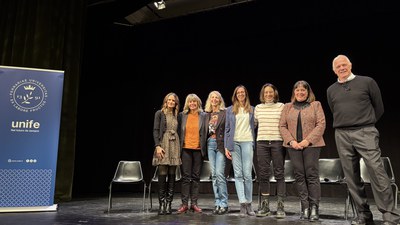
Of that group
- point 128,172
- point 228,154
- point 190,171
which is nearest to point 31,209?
point 128,172

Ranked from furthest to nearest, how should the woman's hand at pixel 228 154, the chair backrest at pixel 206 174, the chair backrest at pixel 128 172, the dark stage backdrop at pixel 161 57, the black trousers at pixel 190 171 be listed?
the dark stage backdrop at pixel 161 57 → the chair backrest at pixel 206 174 → the chair backrest at pixel 128 172 → the black trousers at pixel 190 171 → the woman's hand at pixel 228 154

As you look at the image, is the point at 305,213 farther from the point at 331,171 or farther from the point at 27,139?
the point at 27,139

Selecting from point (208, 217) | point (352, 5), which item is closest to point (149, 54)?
point (352, 5)

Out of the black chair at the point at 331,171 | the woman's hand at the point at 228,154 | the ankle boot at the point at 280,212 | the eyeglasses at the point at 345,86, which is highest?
the eyeglasses at the point at 345,86

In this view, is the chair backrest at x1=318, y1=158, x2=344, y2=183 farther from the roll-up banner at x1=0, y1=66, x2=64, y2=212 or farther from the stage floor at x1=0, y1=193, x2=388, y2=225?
the roll-up banner at x1=0, y1=66, x2=64, y2=212

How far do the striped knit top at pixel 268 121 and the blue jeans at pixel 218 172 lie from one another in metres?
0.51

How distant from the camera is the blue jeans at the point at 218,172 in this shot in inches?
152

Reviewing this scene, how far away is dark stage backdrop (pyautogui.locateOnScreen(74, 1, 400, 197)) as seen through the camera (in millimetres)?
6008

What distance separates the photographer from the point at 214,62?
23.7 feet

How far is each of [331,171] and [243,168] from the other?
4.18 ft

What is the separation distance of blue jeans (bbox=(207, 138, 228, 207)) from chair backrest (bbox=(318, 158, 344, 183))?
1.23 meters

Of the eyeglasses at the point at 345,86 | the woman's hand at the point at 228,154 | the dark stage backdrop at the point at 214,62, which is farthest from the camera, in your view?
the dark stage backdrop at the point at 214,62

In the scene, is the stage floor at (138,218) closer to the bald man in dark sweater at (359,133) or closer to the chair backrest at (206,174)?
the bald man in dark sweater at (359,133)

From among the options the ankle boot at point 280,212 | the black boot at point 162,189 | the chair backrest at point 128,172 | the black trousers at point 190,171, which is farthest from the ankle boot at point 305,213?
the chair backrest at point 128,172
